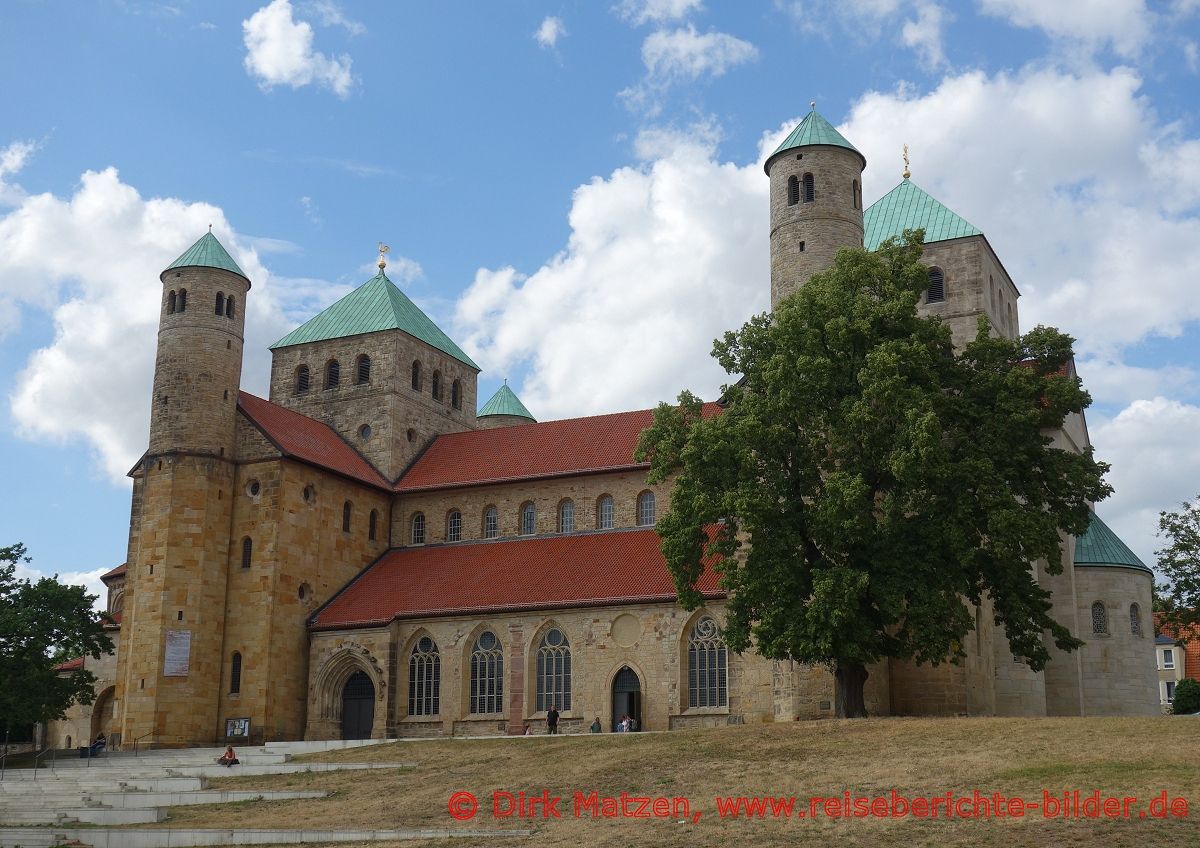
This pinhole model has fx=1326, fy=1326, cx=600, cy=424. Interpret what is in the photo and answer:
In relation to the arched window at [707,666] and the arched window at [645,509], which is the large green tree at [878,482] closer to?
the arched window at [707,666]

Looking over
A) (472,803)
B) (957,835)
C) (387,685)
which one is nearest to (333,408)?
(387,685)

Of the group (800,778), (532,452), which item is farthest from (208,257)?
(800,778)

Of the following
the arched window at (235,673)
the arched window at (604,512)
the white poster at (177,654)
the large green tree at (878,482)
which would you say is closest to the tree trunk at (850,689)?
the large green tree at (878,482)

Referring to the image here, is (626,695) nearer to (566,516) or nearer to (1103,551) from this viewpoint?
(566,516)

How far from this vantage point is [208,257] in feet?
171

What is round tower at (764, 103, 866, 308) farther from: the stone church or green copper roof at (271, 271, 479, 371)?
green copper roof at (271, 271, 479, 371)

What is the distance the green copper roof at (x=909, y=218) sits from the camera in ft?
178

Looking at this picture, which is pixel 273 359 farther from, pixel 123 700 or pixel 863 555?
pixel 863 555

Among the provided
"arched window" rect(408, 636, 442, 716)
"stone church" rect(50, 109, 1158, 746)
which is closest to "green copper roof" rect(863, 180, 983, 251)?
"stone church" rect(50, 109, 1158, 746)

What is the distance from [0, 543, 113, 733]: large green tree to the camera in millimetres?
43219

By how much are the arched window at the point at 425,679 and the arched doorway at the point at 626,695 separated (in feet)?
22.2

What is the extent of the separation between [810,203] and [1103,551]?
56.5 feet

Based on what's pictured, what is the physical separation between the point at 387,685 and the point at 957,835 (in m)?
30.7

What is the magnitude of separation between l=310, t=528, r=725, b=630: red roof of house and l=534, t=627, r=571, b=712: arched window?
50.7 inches
